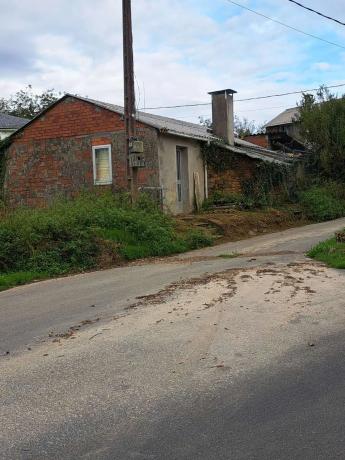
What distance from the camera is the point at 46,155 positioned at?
20812mm

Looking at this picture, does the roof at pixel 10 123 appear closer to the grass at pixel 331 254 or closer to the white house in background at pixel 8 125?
the white house in background at pixel 8 125

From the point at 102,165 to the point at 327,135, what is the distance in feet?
33.9

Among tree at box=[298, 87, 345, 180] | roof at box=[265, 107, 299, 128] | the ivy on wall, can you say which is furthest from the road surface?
roof at box=[265, 107, 299, 128]

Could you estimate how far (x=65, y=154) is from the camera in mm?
20438

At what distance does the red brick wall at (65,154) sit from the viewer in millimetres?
19234

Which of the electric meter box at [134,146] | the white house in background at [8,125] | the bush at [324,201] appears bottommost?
the bush at [324,201]

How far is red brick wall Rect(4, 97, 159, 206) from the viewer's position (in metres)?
19.2

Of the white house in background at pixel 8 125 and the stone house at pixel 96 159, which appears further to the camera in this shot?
the white house in background at pixel 8 125

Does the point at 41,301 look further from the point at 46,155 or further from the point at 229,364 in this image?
the point at 46,155

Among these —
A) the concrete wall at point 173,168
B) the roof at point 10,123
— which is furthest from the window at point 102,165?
the roof at point 10,123

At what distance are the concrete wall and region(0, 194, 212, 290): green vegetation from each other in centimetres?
412

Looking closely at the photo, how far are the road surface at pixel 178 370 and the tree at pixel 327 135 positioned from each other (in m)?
16.1

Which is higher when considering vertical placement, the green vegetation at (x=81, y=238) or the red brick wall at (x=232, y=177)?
the red brick wall at (x=232, y=177)

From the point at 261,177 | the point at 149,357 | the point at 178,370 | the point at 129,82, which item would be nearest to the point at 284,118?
the point at 261,177
